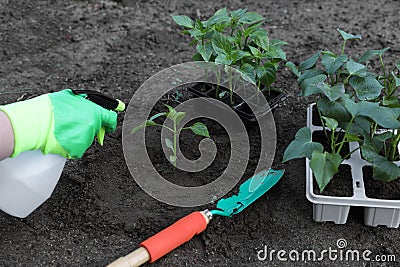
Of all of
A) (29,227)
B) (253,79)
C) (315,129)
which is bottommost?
(29,227)

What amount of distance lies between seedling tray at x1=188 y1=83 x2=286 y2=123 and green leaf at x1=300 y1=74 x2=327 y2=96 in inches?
8.0

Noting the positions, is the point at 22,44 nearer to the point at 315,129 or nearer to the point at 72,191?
the point at 72,191

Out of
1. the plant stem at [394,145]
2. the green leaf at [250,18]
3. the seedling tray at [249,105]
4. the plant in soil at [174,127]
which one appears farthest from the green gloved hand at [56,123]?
the plant stem at [394,145]

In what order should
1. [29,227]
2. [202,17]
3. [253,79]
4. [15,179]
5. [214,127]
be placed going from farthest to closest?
[202,17] → [214,127] → [253,79] → [29,227] → [15,179]

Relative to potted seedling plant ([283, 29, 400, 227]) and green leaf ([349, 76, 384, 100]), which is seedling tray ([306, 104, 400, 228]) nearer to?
potted seedling plant ([283, 29, 400, 227])

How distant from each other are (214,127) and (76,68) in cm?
63

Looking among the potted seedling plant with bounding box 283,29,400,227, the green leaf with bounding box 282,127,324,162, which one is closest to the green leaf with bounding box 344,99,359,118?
the potted seedling plant with bounding box 283,29,400,227

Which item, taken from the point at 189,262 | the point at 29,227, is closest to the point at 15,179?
the point at 29,227

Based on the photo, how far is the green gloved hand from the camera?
1.31 m

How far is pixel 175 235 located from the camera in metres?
1.36

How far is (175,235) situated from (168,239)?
2 cm

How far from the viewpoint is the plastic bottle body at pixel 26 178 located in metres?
1.37

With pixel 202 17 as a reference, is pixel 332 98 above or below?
above

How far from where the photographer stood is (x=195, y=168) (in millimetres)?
1618
